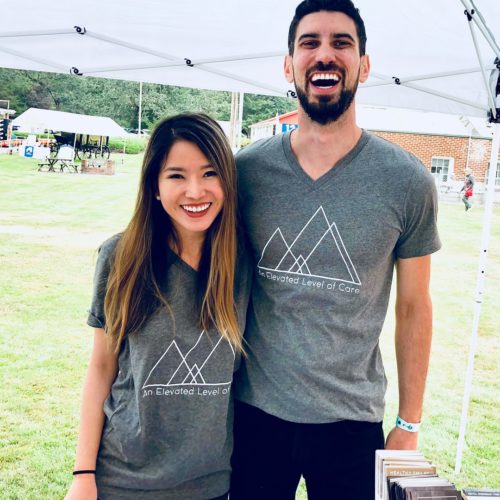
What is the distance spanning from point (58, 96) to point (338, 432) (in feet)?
182

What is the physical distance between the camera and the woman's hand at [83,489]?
61.4 inches

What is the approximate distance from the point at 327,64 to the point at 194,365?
1.02m

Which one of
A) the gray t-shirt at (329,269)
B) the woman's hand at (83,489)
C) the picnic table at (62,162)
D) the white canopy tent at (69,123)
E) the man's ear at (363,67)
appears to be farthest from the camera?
the white canopy tent at (69,123)

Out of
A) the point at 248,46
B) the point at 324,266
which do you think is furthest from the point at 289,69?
the point at 248,46

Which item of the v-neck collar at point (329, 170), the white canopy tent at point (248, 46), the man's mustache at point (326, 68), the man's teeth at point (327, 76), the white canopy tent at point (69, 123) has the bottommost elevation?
the v-neck collar at point (329, 170)

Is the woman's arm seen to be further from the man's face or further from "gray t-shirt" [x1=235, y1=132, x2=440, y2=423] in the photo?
the man's face

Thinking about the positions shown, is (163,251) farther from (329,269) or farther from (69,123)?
(69,123)

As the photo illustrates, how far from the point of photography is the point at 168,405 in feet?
5.18

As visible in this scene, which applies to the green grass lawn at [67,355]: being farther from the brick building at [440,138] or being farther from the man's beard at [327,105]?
the brick building at [440,138]

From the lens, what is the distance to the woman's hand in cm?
156

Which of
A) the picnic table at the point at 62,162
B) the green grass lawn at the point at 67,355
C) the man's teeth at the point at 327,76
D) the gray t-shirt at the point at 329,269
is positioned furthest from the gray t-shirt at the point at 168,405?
the picnic table at the point at 62,162

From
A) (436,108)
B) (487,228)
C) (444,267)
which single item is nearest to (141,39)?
(436,108)

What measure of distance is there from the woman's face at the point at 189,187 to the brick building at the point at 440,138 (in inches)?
968

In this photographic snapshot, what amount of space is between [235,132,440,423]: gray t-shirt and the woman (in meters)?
0.13
